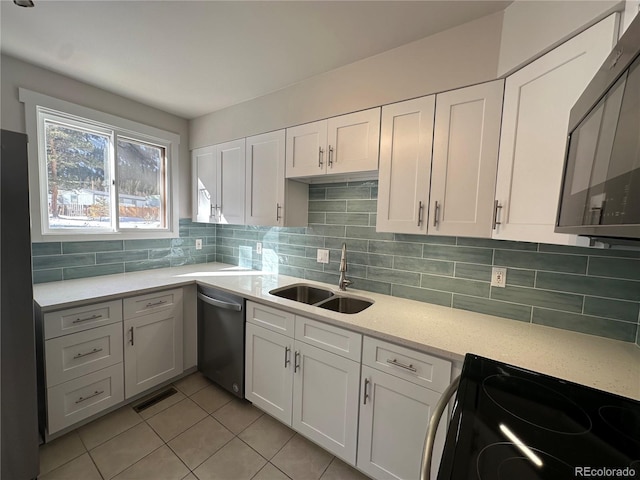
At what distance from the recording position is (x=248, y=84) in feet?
6.57

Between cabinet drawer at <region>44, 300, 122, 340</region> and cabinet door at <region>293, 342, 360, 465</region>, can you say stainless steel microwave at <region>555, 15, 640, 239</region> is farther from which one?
cabinet drawer at <region>44, 300, 122, 340</region>

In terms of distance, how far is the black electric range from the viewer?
0.58 meters

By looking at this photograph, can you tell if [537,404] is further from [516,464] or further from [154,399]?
[154,399]

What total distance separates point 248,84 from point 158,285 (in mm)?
1751

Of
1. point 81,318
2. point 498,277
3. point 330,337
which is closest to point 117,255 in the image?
point 81,318

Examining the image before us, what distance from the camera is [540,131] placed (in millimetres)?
1095

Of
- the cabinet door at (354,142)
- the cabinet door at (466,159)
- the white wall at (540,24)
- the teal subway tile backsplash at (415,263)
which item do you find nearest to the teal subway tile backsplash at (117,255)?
the teal subway tile backsplash at (415,263)

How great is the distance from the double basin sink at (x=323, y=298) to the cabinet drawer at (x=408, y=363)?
497 millimetres

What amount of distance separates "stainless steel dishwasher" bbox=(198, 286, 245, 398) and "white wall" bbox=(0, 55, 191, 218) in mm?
1232

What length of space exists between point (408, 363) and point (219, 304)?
1.46 m

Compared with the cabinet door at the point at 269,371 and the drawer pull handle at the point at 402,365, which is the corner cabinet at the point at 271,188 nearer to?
the cabinet door at the point at 269,371

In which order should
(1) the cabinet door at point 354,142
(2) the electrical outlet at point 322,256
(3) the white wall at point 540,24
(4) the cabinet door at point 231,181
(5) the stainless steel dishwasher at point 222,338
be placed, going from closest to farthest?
1. (3) the white wall at point 540,24
2. (1) the cabinet door at point 354,142
3. (5) the stainless steel dishwasher at point 222,338
4. (2) the electrical outlet at point 322,256
5. (4) the cabinet door at point 231,181

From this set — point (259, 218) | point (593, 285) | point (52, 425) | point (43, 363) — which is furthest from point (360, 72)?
point (52, 425)

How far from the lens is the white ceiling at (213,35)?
1.26m
